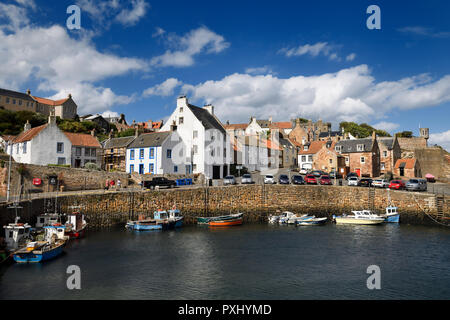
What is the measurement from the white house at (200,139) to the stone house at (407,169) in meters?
37.8

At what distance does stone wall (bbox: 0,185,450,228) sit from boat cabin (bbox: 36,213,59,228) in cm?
362

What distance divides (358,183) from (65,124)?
6735 cm

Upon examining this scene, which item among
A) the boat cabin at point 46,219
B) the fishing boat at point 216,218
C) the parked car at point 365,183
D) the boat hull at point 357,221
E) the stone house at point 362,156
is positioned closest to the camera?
the boat cabin at point 46,219

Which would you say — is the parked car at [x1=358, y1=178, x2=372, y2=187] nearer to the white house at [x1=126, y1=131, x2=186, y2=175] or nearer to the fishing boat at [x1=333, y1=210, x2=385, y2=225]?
the fishing boat at [x1=333, y1=210, x2=385, y2=225]

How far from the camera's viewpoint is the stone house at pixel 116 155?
191 ft

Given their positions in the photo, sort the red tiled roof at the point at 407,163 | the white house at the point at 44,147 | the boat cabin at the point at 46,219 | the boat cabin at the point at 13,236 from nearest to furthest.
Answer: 1. the boat cabin at the point at 13,236
2. the boat cabin at the point at 46,219
3. the white house at the point at 44,147
4. the red tiled roof at the point at 407,163

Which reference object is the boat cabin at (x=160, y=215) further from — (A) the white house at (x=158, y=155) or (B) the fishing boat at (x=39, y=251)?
(A) the white house at (x=158, y=155)

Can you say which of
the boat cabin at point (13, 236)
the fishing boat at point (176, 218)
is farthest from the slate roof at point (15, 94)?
the boat cabin at point (13, 236)

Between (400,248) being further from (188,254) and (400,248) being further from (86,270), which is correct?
(86,270)

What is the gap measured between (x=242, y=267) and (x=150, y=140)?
3816 cm

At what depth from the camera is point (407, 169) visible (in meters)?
64.8

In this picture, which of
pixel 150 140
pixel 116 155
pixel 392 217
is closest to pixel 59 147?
pixel 116 155

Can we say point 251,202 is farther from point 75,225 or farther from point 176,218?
point 75,225
